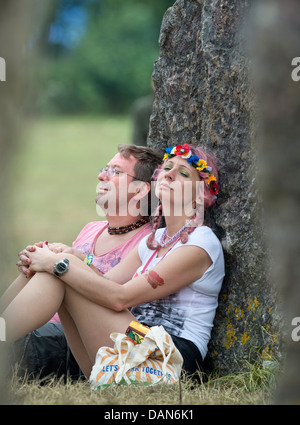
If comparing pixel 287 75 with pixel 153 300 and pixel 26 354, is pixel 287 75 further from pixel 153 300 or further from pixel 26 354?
pixel 26 354

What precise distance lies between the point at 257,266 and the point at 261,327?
0.92 ft

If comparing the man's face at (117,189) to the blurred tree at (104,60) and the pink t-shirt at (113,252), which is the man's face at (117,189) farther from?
the blurred tree at (104,60)

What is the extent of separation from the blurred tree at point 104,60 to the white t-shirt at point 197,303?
17.4 metres

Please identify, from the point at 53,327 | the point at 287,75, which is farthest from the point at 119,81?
the point at 287,75

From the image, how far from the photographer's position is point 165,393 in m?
2.64

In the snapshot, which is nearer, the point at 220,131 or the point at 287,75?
the point at 287,75

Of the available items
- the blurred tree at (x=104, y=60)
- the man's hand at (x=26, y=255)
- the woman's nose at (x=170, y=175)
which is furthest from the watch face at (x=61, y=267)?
the blurred tree at (x=104, y=60)

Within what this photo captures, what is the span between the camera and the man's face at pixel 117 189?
3617 millimetres

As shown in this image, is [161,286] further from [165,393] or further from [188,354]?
[165,393]

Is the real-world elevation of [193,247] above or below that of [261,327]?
above

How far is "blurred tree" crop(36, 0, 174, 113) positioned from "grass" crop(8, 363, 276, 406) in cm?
1767
